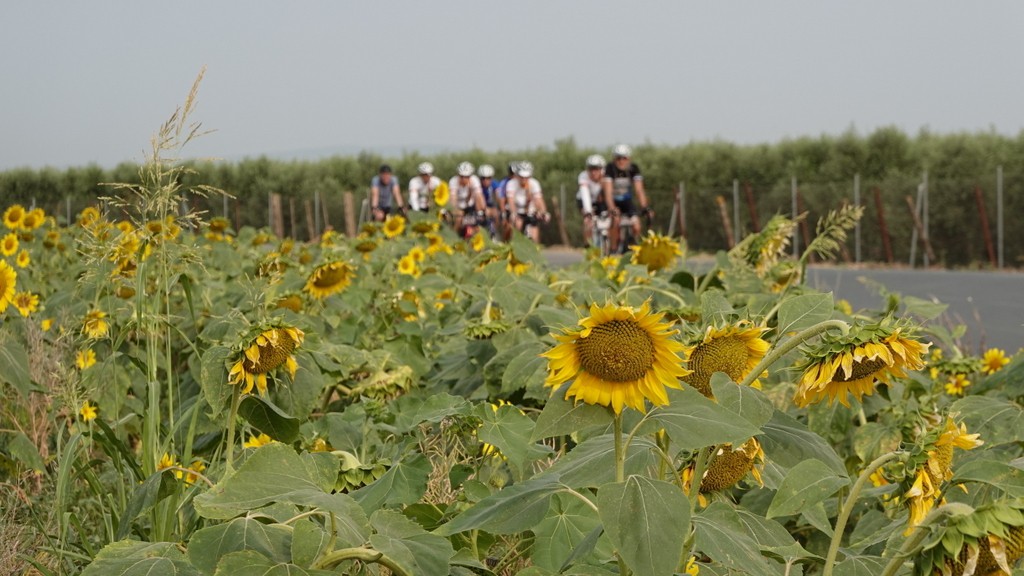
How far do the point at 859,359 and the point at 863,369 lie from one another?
0.08m

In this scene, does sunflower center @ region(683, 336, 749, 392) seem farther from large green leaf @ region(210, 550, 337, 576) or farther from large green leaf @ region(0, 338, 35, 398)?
large green leaf @ region(0, 338, 35, 398)

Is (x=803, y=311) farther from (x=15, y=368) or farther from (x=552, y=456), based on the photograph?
(x=15, y=368)

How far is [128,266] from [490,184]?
2232cm

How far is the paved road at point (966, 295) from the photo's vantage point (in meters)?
11.1

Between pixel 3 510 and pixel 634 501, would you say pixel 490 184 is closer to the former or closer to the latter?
pixel 3 510

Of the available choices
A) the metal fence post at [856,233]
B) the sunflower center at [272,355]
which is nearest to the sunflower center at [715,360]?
the sunflower center at [272,355]

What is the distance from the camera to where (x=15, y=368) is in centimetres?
310

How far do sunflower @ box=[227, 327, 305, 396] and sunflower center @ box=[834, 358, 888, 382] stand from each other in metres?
0.97

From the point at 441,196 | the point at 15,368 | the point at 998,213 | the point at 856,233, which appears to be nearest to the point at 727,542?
the point at 15,368

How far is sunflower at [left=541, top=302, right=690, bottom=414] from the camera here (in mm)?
1659

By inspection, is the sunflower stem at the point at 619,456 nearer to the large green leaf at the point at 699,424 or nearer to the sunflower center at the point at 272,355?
the large green leaf at the point at 699,424

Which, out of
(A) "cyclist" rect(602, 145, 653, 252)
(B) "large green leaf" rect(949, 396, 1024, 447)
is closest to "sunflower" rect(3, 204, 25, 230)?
(B) "large green leaf" rect(949, 396, 1024, 447)

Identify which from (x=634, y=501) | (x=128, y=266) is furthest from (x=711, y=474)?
(x=128, y=266)

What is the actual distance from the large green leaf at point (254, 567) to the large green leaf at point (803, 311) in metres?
0.86
